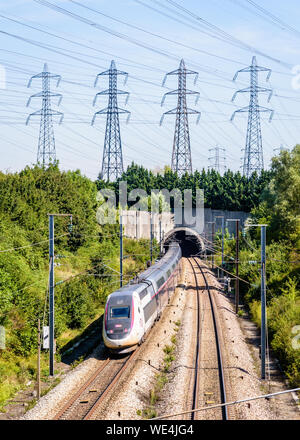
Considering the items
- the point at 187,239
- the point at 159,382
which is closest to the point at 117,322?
the point at 159,382

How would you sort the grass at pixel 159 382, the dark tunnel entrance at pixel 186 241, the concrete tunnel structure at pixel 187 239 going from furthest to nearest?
1. the dark tunnel entrance at pixel 186 241
2. the concrete tunnel structure at pixel 187 239
3. the grass at pixel 159 382

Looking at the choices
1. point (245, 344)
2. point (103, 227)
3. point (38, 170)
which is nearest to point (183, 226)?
point (103, 227)

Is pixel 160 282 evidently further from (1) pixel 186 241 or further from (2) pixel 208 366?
(1) pixel 186 241

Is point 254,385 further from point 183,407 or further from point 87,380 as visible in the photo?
point 87,380

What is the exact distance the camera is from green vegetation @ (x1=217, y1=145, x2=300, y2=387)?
25281mm

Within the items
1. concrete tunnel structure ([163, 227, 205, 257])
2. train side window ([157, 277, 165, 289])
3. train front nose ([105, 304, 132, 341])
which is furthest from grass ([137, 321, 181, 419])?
concrete tunnel structure ([163, 227, 205, 257])

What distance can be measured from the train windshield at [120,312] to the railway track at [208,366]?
169 inches

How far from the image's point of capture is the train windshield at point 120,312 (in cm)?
2366

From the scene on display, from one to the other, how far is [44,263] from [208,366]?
21682 millimetres

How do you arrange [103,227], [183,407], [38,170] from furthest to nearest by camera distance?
[103,227] → [38,170] → [183,407]

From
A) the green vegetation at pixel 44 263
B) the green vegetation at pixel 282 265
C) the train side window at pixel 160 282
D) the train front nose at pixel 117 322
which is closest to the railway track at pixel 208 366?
the green vegetation at pixel 282 265

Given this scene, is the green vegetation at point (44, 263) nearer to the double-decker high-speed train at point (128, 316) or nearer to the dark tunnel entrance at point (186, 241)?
the double-decker high-speed train at point (128, 316)

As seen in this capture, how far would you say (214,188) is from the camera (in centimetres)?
7862

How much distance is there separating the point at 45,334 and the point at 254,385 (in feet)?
33.3
